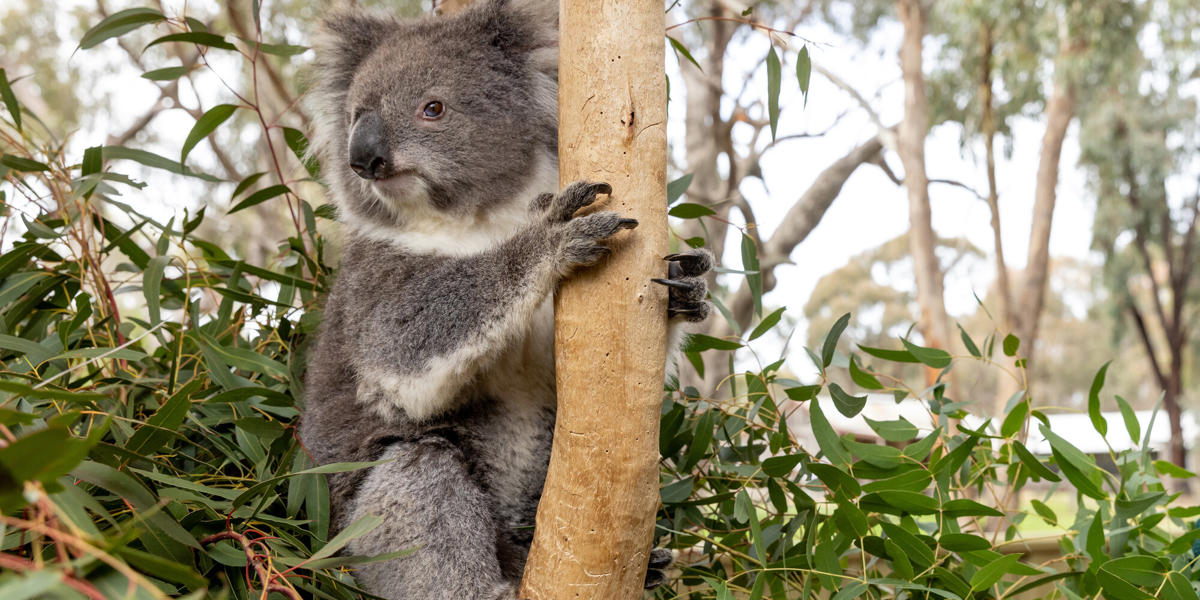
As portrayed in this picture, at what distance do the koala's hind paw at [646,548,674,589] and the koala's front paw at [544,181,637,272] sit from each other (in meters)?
0.63

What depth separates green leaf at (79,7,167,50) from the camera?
169 cm

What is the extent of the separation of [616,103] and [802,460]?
832 mm

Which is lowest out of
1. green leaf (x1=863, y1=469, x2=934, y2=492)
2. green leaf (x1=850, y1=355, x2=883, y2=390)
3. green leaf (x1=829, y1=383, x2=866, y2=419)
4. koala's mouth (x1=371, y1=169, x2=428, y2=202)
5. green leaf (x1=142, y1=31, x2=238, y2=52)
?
green leaf (x1=863, y1=469, x2=934, y2=492)

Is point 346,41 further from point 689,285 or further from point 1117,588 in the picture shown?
point 1117,588

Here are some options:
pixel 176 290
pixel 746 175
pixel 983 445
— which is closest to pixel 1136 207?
pixel 746 175

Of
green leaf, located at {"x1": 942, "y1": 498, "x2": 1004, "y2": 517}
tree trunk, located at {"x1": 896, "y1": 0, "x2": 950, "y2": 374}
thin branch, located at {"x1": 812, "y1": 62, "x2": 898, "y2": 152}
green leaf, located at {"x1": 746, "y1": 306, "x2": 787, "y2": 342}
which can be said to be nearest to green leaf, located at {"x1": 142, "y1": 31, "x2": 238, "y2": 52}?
green leaf, located at {"x1": 746, "y1": 306, "x2": 787, "y2": 342}

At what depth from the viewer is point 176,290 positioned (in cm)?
207

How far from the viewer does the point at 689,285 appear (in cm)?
128

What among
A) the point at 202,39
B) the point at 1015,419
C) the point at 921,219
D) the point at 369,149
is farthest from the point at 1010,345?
A: the point at 921,219

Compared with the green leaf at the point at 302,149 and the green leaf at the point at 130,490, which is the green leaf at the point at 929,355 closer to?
the green leaf at the point at 130,490

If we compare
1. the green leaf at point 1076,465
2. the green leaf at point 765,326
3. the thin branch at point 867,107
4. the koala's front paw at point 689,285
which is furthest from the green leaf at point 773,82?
the thin branch at point 867,107

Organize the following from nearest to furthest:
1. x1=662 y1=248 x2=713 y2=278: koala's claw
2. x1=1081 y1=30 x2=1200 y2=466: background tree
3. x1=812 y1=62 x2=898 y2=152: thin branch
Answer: x1=662 y1=248 x2=713 y2=278: koala's claw
x1=812 y1=62 x2=898 y2=152: thin branch
x1=1081 y1=30 x2=1200 y2=466: background tree

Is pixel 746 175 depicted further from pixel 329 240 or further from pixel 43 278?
pixel 43 278

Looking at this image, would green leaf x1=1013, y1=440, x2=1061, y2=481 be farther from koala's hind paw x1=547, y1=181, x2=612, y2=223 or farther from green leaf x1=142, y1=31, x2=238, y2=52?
green leaf x1=142, y1=31, x2=238, y2=52
